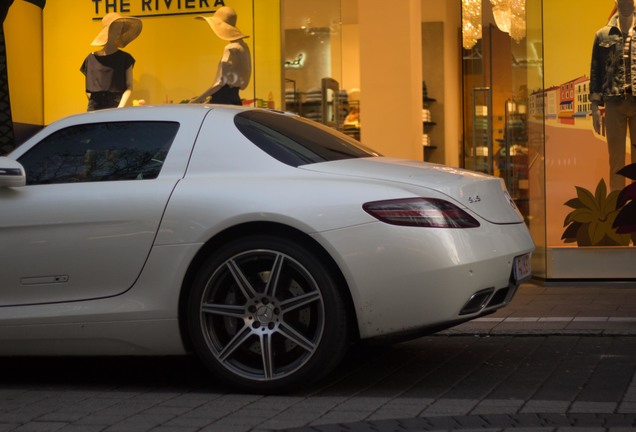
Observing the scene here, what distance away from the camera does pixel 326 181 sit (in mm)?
5309

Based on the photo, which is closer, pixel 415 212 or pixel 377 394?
pixel 415 212

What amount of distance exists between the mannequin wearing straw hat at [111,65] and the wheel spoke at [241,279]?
6.72 m

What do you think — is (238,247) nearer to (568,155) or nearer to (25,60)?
(568,155)

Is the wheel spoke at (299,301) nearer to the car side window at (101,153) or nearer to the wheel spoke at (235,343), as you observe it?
the wheel spoke at (235,343)

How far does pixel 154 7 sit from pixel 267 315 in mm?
7075

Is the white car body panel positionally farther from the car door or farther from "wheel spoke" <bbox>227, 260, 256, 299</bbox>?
"wheel spoke" <bbox>227, 260, 256, 299</bbox>

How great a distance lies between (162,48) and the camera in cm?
1174

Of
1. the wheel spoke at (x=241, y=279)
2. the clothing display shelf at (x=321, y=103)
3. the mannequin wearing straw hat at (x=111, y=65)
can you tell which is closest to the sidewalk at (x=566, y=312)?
the wheel spoke at (x=241, y=279)

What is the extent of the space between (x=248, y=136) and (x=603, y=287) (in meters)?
5.55

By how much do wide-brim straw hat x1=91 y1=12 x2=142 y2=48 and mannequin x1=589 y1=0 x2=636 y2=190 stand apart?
4.70 m

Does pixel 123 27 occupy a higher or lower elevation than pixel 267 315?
higher

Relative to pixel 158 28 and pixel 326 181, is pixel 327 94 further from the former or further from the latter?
pixel 326 181

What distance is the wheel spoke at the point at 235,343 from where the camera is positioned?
5352 millimetres

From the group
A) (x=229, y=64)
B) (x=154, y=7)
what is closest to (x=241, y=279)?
(x=229, y=64)
